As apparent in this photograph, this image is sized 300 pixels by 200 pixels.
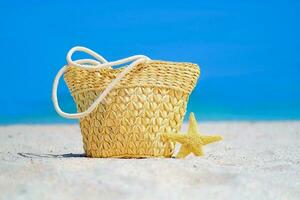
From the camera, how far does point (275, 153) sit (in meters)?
3.35

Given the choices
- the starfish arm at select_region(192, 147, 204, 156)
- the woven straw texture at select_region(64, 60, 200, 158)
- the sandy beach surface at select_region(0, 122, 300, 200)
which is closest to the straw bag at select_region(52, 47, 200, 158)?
the woven straw texture at select_region(64, 60, 200, 158)

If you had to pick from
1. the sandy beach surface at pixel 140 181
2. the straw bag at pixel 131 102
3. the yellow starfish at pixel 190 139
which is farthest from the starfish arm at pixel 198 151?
the sandy beach surface at pixel 140 181

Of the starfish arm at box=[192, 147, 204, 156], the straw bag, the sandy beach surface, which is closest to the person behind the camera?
the sandy beach surface

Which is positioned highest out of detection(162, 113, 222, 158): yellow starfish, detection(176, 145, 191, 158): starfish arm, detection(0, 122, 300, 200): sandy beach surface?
detection(162, 113, 222, 158): yellow starfish

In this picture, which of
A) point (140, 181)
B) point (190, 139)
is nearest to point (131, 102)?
point (190, 139)

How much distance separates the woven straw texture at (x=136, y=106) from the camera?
2.62 m

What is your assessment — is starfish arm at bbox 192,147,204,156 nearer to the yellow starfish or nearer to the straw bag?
the yellow starfish

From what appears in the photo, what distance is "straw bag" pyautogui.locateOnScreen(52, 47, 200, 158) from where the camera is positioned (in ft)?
8.57

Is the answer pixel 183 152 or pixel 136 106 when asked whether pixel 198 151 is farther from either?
pixel 136 106

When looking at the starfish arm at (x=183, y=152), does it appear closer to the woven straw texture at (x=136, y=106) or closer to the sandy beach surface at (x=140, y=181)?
the woven straw texture at (x=136, y=106)

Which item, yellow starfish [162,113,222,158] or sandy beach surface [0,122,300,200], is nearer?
sandy beach surface [0,122,300,200]

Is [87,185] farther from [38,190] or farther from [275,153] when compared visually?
[275,153]

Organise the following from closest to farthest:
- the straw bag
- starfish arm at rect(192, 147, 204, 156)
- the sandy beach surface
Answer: the sandy beach surface
the straw bag
starfish arm at rect(192, 147, 204, 156)

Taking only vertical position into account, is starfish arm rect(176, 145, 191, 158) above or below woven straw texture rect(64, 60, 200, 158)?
below
